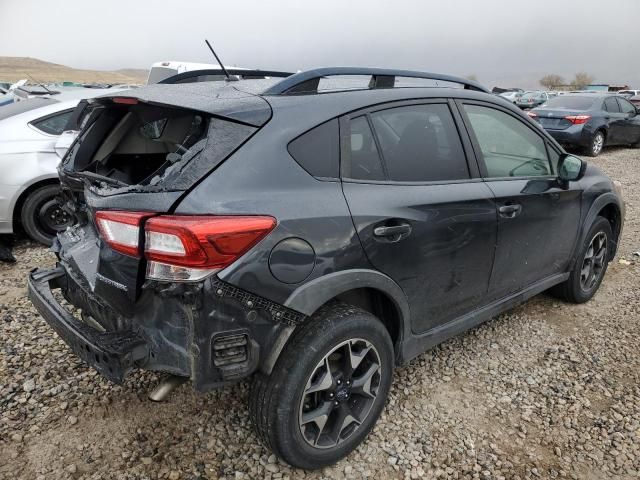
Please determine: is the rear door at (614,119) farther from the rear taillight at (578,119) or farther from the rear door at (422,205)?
the rear door at (422,205)

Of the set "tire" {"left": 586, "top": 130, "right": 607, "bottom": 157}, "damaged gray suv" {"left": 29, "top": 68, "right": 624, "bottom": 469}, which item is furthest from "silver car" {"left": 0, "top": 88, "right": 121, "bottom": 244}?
"tire" {"left": 586, "top": 130, "right": 607, "bottom": 157}

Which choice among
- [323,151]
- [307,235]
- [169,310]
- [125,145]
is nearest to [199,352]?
[169,310]

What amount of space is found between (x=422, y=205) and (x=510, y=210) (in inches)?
31.3

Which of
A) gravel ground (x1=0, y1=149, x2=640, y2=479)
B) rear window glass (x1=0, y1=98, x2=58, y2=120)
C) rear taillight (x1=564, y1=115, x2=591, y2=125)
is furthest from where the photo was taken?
rear taillight (x1=564, y1=115, x2=591, y2=125)

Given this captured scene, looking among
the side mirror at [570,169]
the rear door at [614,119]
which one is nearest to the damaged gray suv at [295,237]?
the side mirror at [570,169]

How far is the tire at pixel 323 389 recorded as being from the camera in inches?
78.6

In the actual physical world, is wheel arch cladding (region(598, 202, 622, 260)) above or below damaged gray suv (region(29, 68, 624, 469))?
below

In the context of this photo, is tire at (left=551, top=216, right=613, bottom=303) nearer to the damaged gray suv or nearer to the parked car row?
the damaged gray suv

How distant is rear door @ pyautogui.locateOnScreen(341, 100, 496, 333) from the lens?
86.5 inches

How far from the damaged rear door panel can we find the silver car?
234cm

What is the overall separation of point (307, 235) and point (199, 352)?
0.61m

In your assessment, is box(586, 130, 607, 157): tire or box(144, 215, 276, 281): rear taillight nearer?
box(144, 215, 276, 281): rear taillight

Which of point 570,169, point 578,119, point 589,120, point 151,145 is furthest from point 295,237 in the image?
point 589,120

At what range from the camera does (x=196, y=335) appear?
1.80 meters
